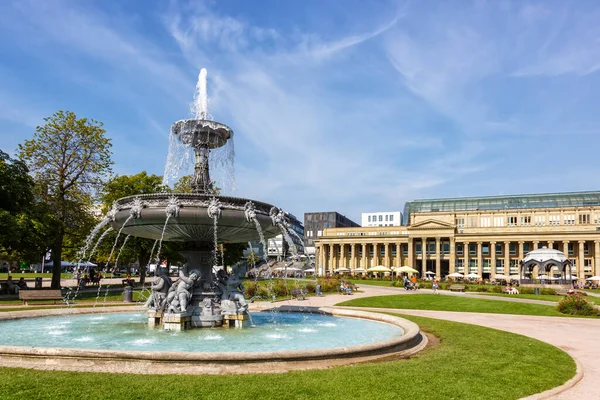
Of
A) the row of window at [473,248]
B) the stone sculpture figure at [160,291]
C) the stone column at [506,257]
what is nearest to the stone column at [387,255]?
the row of window at [473,248]

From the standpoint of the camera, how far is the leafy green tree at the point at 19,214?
24812 mm

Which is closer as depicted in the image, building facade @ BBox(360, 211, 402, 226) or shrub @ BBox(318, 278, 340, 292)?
shrub @ BBox(318, 278, 340, 292)

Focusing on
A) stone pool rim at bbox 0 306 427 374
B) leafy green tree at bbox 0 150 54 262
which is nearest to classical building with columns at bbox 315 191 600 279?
leafy green tree at bbox 0 150 54 262

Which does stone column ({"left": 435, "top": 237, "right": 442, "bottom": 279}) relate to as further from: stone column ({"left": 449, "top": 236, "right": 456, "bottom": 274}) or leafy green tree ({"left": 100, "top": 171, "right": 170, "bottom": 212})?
leafy green tree ({"left": 100, "top": 171, "right": 170, "bottom": 212})

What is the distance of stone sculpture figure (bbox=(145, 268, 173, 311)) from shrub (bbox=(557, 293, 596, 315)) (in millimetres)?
20024

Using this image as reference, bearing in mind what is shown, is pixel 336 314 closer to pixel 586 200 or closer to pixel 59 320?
pixel 59 320

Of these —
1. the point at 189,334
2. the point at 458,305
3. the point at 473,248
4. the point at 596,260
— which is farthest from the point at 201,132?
the point at 473,248

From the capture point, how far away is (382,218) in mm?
146750

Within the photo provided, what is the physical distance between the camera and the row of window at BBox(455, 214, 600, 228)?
95.4m

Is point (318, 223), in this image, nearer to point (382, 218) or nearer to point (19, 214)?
point (382, 218)

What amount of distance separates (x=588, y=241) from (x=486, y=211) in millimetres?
20389

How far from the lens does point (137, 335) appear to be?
468 inches

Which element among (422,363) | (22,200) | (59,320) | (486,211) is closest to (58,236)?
(22,200)

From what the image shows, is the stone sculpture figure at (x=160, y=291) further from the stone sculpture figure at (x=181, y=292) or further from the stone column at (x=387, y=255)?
the stone column at (x=387, y=255)
